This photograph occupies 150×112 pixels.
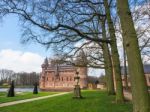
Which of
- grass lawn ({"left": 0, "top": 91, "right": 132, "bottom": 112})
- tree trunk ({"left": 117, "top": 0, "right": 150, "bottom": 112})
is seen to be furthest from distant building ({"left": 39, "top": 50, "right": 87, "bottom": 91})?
tree trunk ({"left": 117, "top": 0, "right": 150, "bottom": 112})

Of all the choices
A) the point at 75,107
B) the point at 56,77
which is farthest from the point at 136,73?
the point at 56,77

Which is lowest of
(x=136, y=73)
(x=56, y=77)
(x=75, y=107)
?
(x=75, y=107)

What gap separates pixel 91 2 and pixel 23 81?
123 m

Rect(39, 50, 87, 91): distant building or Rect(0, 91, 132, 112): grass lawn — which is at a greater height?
Rect(39, 50, 87, 91): distant building

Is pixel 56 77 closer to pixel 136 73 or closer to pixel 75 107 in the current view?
pixel 75 107

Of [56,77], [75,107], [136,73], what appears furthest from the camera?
[56,77]

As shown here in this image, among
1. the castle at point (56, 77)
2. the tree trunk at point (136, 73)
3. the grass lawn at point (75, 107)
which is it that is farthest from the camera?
the castle at point (56, 77)

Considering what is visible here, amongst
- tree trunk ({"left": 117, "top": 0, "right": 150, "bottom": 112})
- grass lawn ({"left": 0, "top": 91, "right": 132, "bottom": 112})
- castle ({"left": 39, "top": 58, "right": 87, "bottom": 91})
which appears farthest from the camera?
castle ({"left": 39, "top": 58, "right": 87, "bottom": 91})

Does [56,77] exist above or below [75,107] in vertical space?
above

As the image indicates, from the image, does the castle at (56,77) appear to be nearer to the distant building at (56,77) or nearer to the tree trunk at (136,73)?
the distant building at (56,77)

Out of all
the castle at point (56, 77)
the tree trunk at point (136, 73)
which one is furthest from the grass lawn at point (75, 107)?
the castle at point (56, 77)

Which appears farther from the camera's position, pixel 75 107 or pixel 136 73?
pixel 75 107

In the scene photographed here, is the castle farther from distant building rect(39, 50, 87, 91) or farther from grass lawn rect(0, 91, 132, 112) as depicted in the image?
grass lawn rect(0, 91, 132, 112)

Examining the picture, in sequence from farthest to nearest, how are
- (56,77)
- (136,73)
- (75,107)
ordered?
(56,77), (75,107), (136,73)
